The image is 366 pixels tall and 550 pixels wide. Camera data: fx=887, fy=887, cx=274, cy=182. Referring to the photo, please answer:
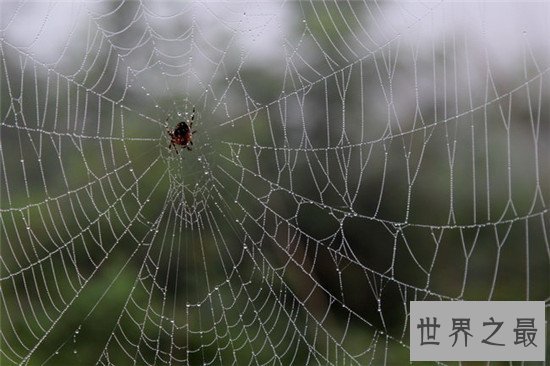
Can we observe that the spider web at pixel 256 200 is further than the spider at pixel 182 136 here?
Yes

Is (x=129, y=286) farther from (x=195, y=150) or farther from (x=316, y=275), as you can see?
(x=195, y=150)

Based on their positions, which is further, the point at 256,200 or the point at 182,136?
the point at 256,200

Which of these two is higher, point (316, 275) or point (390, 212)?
point (390, 212)

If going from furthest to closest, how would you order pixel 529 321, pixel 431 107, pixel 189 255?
pixel 189 255, pixel 431 107, pixel 529 321

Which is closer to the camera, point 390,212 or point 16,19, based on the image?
point 16,19

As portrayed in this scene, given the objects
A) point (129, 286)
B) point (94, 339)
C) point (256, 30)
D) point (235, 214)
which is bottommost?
point (94, 339)

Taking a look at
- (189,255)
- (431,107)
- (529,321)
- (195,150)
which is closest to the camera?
(529,321)

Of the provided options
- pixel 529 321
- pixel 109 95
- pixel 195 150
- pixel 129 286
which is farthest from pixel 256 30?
pixel 129 286

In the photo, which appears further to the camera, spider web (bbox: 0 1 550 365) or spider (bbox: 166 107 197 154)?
spider web (bbox: 0 1 550 365)

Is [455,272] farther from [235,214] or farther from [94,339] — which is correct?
[94,339]
